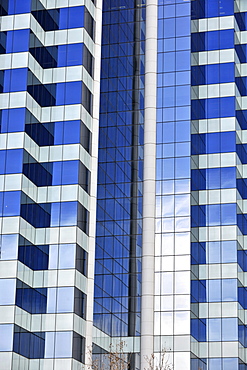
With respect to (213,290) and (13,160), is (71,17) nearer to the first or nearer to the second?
(13,160)

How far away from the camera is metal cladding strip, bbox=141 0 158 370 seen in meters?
82.6

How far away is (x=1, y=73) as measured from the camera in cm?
7794

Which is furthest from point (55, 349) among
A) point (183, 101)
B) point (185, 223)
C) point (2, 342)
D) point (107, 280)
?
point (183, 101)

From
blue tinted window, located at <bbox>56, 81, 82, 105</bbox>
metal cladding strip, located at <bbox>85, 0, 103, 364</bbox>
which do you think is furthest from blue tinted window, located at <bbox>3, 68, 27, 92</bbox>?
metal cladding strip, located at <bbox>85, 0, 103, 364</bbox>

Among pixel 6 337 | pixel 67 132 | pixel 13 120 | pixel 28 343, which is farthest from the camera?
pixel 67 132

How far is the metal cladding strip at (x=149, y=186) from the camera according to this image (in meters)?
82.6

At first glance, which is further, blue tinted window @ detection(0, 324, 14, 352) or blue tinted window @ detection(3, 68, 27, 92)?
blue tinted window @ detection(3, 68, 27, 92)

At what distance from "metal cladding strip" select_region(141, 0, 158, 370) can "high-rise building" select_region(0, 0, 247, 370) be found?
15cm

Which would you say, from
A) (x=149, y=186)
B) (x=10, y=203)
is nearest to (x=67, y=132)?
(x=10, y=203)

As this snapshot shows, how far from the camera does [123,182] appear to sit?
283 feet

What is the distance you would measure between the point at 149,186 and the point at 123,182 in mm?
3270

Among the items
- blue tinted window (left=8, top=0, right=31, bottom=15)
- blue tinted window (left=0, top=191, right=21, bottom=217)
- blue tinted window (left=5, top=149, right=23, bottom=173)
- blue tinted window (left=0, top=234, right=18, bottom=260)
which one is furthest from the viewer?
blue tinted window (left=8, top=0, right=31, bottom=15)

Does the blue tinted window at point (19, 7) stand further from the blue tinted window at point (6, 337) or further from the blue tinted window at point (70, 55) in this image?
the blue tinted window at point (6, 337)

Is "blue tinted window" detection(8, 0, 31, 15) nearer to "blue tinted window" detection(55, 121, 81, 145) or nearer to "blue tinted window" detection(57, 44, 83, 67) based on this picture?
"blue tinted window" detection(57, 44, 83, 67)
